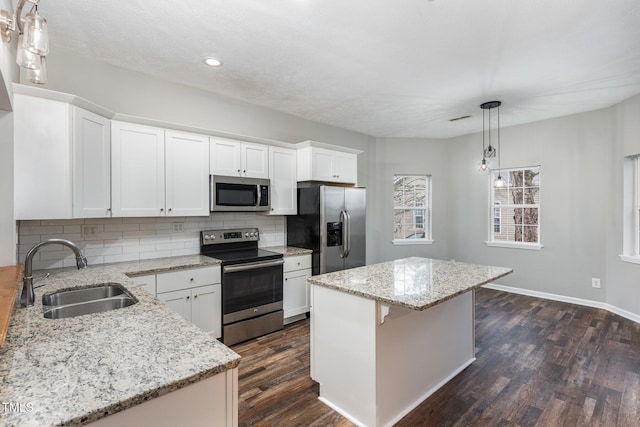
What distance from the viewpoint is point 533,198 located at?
4887 mm

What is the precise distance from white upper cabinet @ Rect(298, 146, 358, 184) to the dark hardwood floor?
1.86m

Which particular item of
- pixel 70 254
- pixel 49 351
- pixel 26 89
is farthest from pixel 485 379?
pixel 26 89

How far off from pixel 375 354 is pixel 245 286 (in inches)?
68.6

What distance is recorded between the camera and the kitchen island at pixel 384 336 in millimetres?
1892

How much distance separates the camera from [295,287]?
370cm

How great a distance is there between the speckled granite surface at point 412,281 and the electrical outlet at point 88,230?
2.08 metres

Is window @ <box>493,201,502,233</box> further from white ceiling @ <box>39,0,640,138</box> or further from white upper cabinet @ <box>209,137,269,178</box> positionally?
white upper cabinet @ <box>209,137,269,178</box>

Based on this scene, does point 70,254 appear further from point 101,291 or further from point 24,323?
point 24,323

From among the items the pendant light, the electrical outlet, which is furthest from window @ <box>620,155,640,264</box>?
the electrical outlet

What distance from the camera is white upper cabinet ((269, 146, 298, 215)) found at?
3.82 m

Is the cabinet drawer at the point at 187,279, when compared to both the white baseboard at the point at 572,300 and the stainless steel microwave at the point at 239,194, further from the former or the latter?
the white baseboard at the point at 572,300

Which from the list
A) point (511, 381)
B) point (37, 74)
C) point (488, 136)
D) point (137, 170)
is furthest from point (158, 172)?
point (488, 136)

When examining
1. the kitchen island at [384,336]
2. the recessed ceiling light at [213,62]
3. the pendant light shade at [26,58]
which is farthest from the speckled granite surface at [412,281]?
the recessed ceiling light at [213,62]

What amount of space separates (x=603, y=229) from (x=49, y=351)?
571 centimetres
